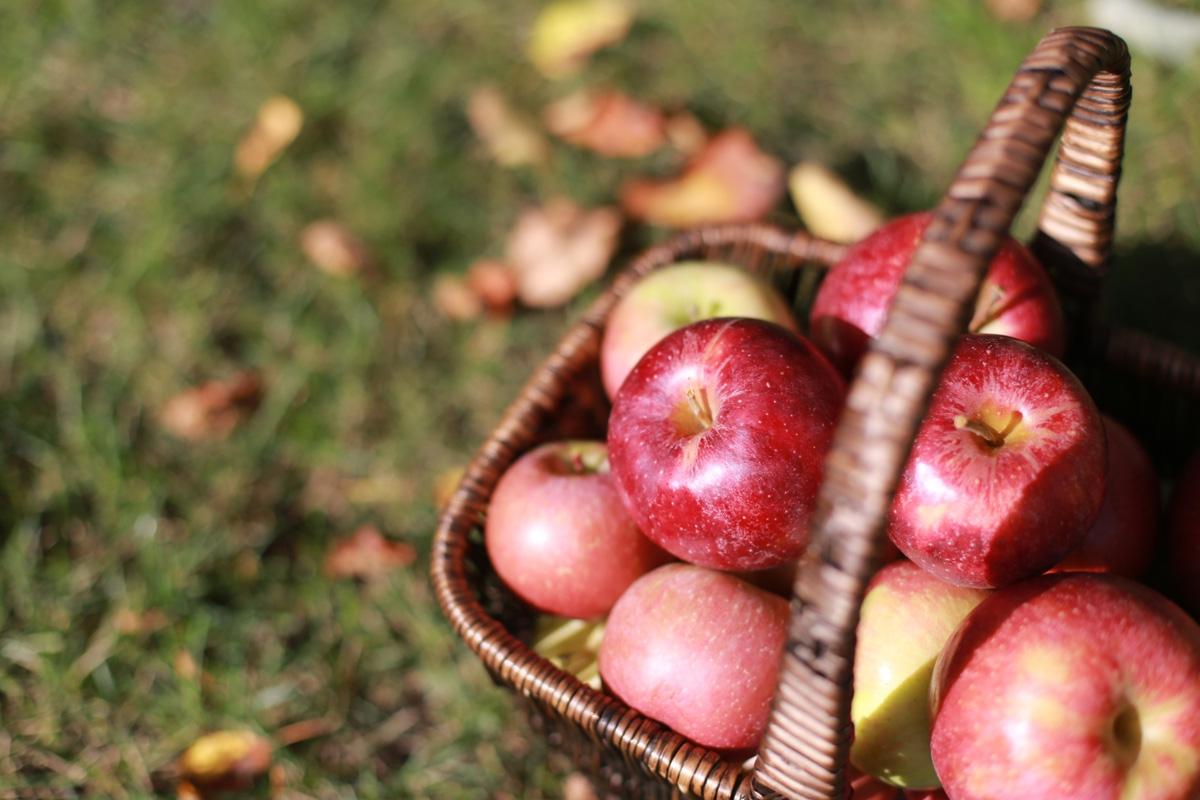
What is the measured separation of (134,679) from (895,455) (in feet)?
5.26

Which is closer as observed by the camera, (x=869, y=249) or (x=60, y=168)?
(x=869, y=249)

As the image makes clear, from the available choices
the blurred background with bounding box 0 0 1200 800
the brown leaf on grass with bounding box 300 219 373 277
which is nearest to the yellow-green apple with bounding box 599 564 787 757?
the blurred background with bounding box 0 0 1200 800

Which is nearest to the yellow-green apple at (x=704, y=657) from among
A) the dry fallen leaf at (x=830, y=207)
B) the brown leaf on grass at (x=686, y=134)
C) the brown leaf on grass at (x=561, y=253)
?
the dry fallen leaf at (x=830, y=207)

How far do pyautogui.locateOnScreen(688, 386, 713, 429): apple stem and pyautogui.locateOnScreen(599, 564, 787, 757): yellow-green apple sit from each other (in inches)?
8.7

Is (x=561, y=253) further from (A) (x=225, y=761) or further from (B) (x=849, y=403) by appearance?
(B) (x=849, y=403)

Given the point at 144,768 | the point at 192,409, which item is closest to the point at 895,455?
the point at 144,768

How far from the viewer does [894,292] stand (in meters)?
Result: 1.36

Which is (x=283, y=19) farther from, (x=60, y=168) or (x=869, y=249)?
(x=869, y=249)

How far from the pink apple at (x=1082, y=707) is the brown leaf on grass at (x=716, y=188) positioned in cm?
136

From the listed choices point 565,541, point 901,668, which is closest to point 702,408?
point 565,541

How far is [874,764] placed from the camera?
46.7 inches

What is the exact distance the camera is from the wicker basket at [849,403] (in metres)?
0.81

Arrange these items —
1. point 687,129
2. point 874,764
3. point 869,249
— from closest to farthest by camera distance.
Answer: point 874,764 → point 869,249 → point 687,129

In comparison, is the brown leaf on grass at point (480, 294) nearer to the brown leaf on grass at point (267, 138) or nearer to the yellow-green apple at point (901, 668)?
the brown leaf on grass at point (267, 138)
